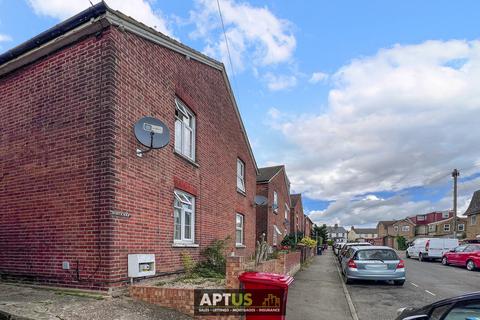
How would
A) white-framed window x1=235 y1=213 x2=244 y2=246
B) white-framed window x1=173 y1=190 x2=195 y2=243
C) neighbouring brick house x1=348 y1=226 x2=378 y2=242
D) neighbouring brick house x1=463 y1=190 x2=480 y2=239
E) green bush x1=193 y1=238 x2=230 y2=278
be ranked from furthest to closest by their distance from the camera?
neighbouring brick house x1=348 y1=226 x2=378 y2=242 → neighbouring brick house x1=463 y1=190 x2=480 y2=239 → white-framed window x1=235 y1=213 x2=244 y2=246 → white-framed window x1=173 y1=190 x2=195 y2=243 → green bush x1=193 y1=238 x2=230 y2=278

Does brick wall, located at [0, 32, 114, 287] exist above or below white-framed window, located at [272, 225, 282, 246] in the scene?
above

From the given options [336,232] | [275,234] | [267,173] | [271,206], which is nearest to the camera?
[271,206]

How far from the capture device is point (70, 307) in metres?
6.17

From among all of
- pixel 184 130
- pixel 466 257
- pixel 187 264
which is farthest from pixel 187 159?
pixel 466 257

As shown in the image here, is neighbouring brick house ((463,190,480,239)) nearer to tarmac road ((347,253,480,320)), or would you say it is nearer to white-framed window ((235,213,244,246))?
tarmac road ((347,253,480,320))

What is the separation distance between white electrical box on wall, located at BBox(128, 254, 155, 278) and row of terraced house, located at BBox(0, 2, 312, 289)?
13cm

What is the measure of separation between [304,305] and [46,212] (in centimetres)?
648

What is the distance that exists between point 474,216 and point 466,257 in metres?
26.5

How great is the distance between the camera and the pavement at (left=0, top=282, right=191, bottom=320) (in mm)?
5757

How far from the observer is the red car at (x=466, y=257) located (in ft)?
72.9

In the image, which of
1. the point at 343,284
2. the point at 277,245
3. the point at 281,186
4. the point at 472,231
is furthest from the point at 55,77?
the point at 472,231

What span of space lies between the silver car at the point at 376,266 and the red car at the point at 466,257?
1069 centimetres

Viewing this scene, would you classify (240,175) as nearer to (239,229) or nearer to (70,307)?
(239,229)

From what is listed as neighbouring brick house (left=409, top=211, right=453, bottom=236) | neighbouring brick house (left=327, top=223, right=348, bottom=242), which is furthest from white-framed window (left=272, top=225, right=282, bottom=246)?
neighbouring brick house (left=327, top=223, right=348, bottom=242)
